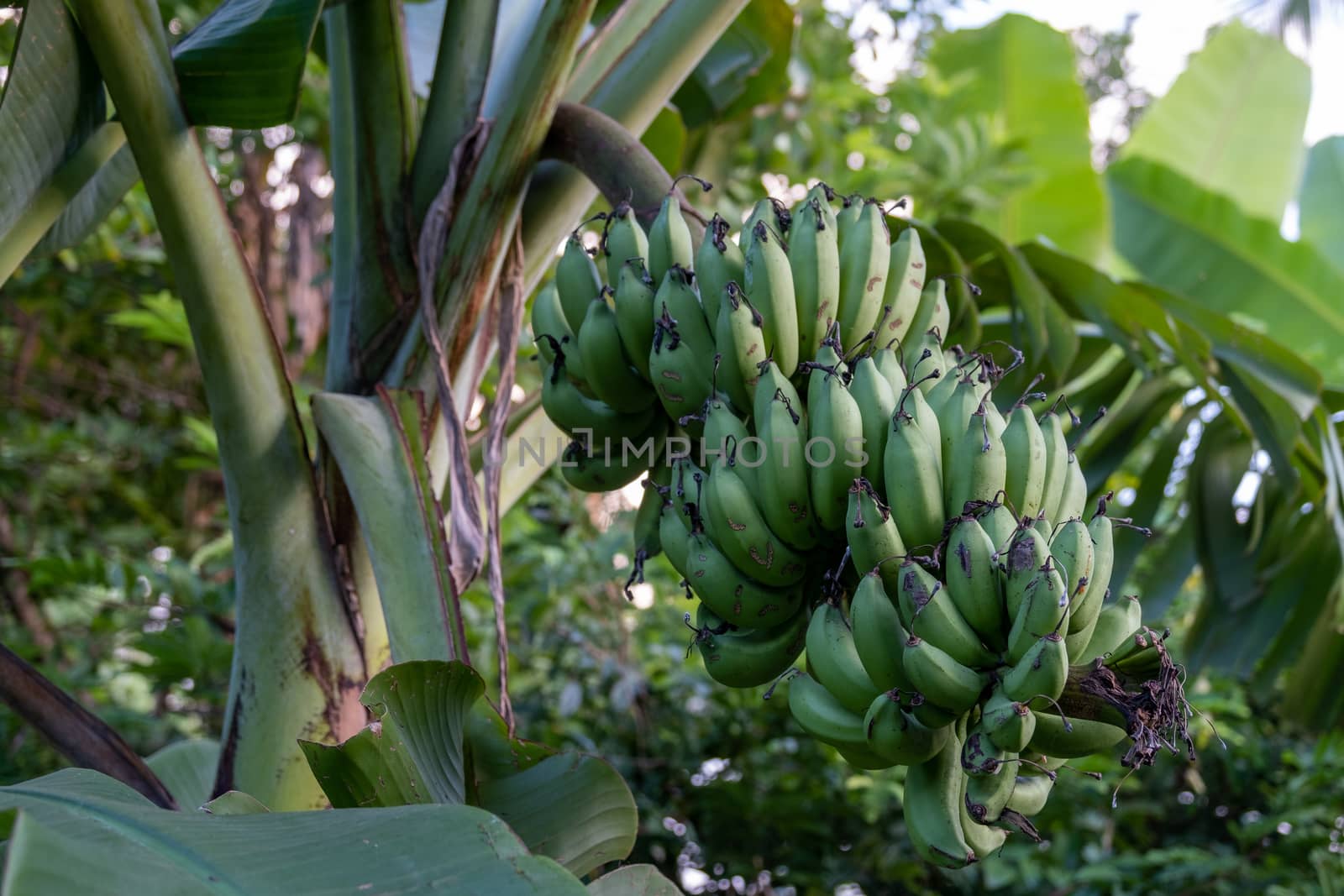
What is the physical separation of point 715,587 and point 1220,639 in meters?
1.31

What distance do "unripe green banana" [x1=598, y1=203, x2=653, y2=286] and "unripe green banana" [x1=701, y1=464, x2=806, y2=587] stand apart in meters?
0.26

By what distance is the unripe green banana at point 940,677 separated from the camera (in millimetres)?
655

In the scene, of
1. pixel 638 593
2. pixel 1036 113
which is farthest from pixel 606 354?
pixel 1036 113

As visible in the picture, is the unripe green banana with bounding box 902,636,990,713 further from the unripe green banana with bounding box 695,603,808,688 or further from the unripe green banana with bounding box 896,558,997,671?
the unripe green banana with bounding box 695,603,808,688

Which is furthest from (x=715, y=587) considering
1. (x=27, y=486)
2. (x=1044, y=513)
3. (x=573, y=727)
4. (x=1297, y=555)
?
(x=27, y=486)

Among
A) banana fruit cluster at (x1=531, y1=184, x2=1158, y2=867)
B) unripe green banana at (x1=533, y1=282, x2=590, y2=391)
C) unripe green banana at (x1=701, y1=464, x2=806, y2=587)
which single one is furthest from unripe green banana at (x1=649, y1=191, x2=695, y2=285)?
unripe green banana at (x1=701, y1=464, x2=806, y2=587)

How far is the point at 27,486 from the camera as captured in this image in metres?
3.09

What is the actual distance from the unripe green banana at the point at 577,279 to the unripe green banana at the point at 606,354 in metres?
0.05

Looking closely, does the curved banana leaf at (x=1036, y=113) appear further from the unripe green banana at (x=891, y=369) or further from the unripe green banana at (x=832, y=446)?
the unripe green banana at (x=832, y=446)

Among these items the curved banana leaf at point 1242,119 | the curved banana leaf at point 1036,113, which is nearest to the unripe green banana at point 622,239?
the curved banana leaf at point 1036,113

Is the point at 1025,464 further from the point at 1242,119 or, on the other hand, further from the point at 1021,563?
the point at 1242,119

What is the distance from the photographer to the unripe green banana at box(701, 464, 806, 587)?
792 mm

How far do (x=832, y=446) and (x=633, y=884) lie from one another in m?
0.36

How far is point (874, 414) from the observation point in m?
0.79
